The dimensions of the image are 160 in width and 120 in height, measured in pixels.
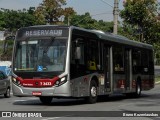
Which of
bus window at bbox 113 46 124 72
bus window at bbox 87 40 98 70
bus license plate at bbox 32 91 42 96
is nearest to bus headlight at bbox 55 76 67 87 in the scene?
bus license plate at bbox 32 91 42 96

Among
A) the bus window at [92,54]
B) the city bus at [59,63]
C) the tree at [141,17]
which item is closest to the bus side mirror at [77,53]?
the city bus at [59,63]

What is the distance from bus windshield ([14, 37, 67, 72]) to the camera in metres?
18.7

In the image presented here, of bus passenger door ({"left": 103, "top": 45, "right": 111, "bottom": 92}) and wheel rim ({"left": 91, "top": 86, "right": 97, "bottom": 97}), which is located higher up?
bus passenger door ({"left": 103, "top": 45, "right": 111, "bottom": 92})

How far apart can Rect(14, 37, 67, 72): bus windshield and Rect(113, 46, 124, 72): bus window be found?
4771mm

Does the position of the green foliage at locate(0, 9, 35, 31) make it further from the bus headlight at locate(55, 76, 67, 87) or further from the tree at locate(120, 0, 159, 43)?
the bus headlight at locate(55, 76, 67, 87)

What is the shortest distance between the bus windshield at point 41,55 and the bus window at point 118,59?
477 cm

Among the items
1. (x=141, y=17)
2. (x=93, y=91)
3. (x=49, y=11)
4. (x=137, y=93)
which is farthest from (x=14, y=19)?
(x=93, y=91)

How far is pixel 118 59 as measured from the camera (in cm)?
2366

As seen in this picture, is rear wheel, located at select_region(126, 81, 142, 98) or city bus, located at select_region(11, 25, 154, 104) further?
rear wheel, located at select_region(126, 81, 142, 98)

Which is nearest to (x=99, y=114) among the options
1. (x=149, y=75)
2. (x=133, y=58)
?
(x=133, y=58)

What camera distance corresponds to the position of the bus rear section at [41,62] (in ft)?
60.8

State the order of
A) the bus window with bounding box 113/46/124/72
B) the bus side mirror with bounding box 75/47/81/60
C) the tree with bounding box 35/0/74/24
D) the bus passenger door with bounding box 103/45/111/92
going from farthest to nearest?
the tree with bounding box 35/0/74/24
the bus window with bounding box 113/46/124/72
the bus passenger door with bounding box 103/45/111/92
the bus side mirror with bounding box 75/47/81/60

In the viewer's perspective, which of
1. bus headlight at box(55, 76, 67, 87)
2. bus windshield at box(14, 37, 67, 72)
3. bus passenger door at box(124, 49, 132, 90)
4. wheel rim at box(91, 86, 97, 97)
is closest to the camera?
bus headlight at box(55, 76, 67, 87)

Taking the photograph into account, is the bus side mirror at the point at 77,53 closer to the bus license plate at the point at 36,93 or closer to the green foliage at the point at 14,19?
the bus license plate at the point at 36,93
